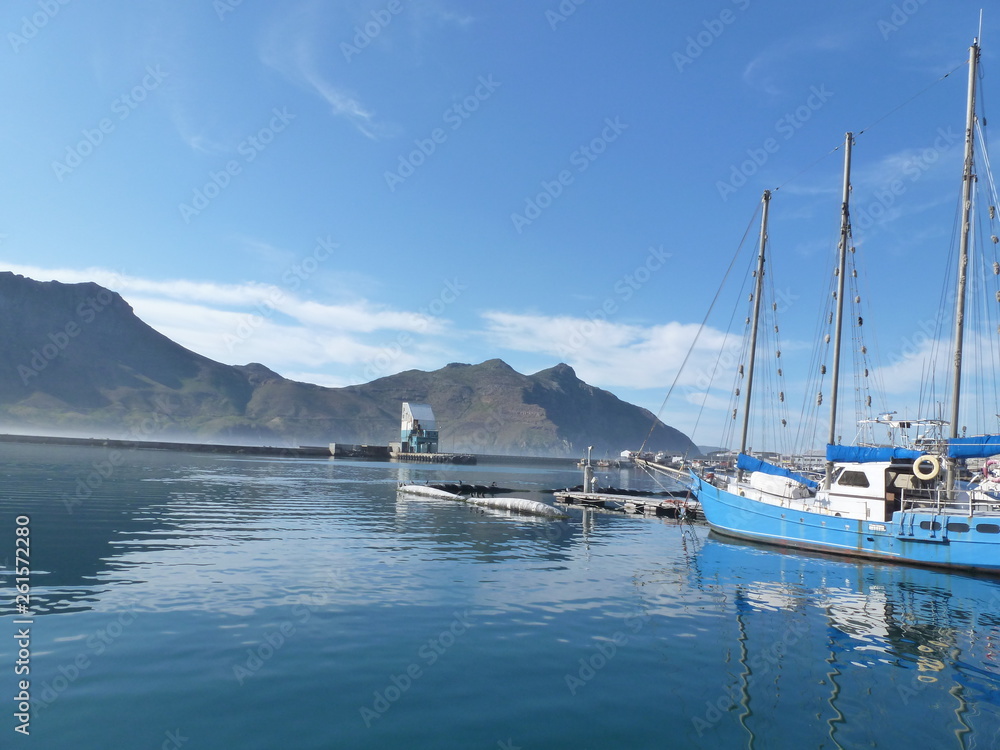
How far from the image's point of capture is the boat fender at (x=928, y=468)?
32.7 metres

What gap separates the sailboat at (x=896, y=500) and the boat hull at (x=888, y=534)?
0.15ft

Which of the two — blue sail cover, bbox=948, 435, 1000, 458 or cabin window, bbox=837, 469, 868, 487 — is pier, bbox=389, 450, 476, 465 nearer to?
Answer: cabin window, bbox=837, 469, 868, 487

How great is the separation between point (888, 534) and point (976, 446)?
6.68m

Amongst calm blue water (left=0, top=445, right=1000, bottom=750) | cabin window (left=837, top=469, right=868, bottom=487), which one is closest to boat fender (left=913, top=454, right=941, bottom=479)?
cabin window (left=837, top=469, right=868, bottom=487)

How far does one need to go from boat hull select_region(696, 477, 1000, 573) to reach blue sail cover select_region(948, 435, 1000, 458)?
3646 millimetres

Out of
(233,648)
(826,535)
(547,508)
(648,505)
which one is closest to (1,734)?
(233,648)

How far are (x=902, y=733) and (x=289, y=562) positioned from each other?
2257cm

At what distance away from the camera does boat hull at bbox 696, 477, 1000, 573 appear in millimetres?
31328

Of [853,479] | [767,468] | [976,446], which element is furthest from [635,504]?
[976,446]

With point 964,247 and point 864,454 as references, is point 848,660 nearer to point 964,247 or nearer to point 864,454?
point 864,454

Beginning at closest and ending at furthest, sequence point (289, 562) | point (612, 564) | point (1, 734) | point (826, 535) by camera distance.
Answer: point (1, 734)
point (289, 562)
point (612, 564)
point (826, 535)

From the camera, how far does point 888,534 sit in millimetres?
33688

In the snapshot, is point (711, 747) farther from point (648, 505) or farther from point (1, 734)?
point (648, 505)

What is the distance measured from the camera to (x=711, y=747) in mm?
11195
